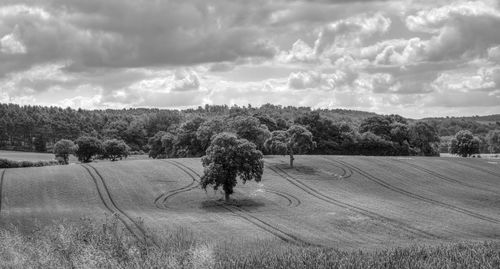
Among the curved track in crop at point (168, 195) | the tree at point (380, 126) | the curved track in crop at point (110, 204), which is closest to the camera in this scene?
the curved track in crop at point (110, 204)

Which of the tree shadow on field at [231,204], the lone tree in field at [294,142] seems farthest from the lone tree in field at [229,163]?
the lone tree in field at [294,142]

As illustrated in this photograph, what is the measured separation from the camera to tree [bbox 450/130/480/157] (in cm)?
14562

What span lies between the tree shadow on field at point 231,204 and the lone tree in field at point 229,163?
1.48 meters

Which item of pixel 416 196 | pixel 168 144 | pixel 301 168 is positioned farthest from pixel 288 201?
pixel 168 144

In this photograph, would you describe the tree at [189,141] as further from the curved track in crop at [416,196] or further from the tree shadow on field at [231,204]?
the tree shadow on field at [231,204]

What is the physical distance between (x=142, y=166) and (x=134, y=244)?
71154mm

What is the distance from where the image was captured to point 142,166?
96.5m

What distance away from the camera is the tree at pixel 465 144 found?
478 feet

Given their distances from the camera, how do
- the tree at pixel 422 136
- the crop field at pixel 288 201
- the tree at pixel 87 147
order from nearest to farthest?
the crop field at pixel 288 201 < the tree at pixel 87 147 < the tree at pixel 422 136

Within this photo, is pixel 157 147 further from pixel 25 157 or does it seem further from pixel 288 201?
pixel 288 201

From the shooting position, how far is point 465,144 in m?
146

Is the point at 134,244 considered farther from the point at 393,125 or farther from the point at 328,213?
the point at 393,125

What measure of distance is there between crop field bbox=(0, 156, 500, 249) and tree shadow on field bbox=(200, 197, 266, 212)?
0.47 ft

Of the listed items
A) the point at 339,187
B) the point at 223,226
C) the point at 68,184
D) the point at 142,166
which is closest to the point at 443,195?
the point at 339,187
